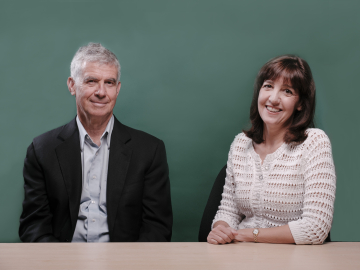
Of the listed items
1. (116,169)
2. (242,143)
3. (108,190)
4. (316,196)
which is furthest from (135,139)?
(316,196)

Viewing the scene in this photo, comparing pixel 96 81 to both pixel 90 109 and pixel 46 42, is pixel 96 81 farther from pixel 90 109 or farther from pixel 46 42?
pixel 46 42

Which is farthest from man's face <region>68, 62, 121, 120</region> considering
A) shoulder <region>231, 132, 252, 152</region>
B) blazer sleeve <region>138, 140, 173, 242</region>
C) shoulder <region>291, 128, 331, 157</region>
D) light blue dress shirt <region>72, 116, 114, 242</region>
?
shoulder <region>291, 128, 331, 157</region>

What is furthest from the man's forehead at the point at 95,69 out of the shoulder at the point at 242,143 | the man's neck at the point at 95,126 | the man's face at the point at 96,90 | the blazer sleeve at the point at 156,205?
the shoulder at the point at 242,143

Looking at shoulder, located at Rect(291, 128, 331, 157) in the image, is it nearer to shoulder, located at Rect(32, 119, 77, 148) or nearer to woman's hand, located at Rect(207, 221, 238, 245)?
woman's hand, located at Rect(207, 221, 238, 245)

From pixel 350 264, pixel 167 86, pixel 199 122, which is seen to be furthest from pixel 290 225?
pixel 167 86

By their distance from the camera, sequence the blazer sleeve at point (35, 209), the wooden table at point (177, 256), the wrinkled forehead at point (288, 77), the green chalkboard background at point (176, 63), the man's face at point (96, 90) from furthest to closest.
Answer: the green chalkboard background at point (176, 63), the man's face at point (96, 90), the blazer sleeve at point (35, 209), the wrinkled forehead at point (288, 77), the wooden table at point (177, 256)

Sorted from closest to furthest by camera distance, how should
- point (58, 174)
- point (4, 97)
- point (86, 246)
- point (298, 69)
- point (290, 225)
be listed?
1. point (86, 246)
2. point (290, 225)
3. point (298, 69)
4. point (58, 174)
5. point (4, 97)

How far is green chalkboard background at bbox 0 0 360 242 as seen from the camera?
2504 millimetres

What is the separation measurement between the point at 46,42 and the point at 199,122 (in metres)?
1.16

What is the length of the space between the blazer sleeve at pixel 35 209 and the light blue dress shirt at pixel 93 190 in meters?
0.16

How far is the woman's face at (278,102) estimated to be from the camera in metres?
1.88

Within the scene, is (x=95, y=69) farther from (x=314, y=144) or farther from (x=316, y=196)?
(x=316, y=196)

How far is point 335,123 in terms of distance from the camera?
8.34ft

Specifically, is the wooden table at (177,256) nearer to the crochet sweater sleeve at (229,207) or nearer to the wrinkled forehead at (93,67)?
the crochet sweater sleeve at (229,207)
